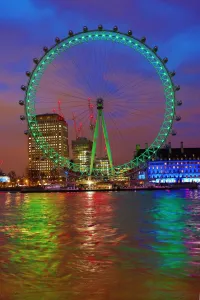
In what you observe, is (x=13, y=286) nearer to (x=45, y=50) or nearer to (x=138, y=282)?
(x=138, y=282)

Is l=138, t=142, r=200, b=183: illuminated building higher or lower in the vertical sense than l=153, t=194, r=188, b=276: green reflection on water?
higher

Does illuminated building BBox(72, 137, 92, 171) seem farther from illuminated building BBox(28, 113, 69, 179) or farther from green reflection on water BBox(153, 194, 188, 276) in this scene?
green reflection on water BBox(153, 194, 188, 276)

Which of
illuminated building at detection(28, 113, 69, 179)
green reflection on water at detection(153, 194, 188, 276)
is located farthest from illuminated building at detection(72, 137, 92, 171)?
green reflection on water at detection(153, 194, 188, 276)

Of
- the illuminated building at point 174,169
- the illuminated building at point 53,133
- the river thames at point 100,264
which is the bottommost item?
the river thames at point 100,264

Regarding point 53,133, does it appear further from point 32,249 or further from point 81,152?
point 32,249

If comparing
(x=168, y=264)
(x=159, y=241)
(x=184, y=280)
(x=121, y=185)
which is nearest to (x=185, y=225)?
(x=159, y=241)

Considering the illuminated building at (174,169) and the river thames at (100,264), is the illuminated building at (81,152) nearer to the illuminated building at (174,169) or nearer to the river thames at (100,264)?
the illuminated building at (174,169)

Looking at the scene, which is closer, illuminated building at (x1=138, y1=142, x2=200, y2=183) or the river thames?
the river thames

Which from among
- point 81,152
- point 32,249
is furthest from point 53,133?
point 32,249

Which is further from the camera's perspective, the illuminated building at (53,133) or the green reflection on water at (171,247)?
the illuminated building at (53,133)

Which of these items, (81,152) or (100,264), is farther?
(81,152)

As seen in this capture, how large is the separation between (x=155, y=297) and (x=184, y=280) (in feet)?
4.40

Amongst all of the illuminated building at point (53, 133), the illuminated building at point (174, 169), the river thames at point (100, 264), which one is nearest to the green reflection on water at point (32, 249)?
the river thames at point (100, 264)

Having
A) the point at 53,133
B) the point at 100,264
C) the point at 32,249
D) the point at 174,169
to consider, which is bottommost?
the point at 100,264
